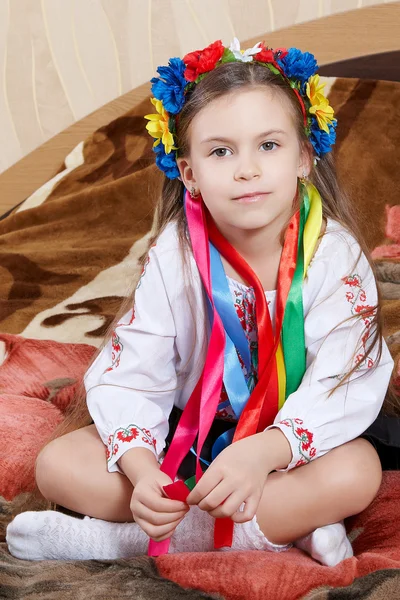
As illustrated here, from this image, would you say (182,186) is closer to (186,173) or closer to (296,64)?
(186,173)

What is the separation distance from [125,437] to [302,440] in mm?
247

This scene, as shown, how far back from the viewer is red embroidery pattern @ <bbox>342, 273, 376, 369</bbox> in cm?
118

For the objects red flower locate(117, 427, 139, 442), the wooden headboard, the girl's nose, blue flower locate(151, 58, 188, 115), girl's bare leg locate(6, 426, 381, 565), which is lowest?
girl's bare leg locate(6, 426, 381, 565)

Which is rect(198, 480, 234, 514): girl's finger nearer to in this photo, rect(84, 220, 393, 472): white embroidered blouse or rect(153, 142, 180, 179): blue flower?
rect(84, 220, 393, 472): white embroidered blouse

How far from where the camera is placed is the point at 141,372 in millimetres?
1242

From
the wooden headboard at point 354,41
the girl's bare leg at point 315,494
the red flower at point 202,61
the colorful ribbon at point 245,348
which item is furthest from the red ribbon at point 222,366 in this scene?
the wooden headboard at point 354,41

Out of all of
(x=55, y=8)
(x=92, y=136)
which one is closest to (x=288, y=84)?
(x=92, y=136)

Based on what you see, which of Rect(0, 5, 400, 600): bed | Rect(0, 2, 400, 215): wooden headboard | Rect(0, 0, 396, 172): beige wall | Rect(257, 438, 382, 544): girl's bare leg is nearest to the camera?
Rect(0, 5, 400, 600): bed

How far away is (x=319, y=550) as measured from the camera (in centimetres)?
106

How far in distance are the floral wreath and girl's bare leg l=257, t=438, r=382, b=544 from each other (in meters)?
0.49

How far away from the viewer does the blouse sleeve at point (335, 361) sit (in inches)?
44.1

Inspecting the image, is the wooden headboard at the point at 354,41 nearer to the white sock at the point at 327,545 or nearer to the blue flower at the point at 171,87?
the blue flower at the point at 171,87

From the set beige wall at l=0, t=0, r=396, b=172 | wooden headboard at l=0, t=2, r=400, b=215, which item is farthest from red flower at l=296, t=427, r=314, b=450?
beige wall at l=0, t=0, r=396, b=172

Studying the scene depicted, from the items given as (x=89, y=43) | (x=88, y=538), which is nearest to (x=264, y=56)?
(x=88, y=538)
